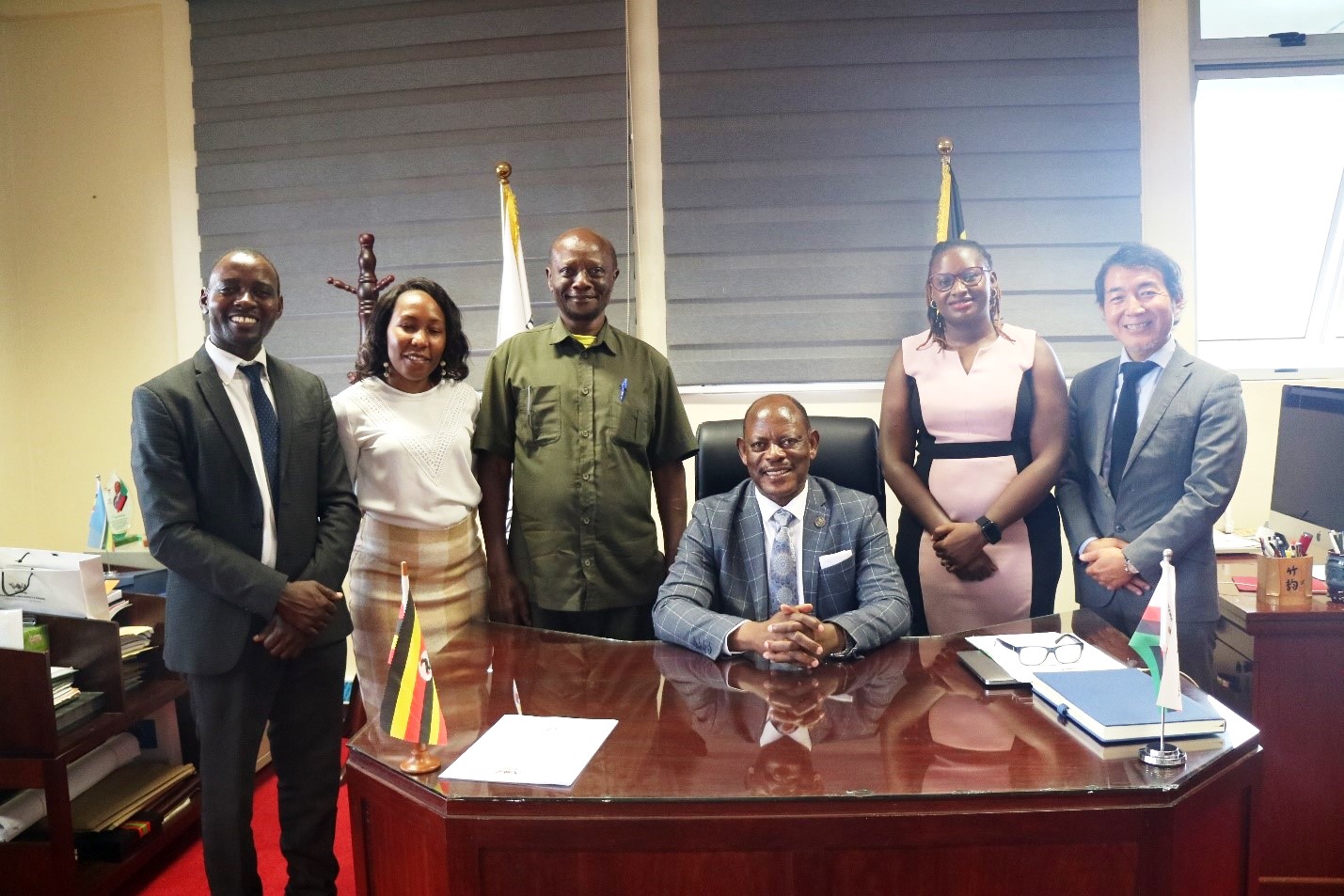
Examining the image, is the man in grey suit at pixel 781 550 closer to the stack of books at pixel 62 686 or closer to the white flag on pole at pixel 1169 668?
the white flag on pole at pixel 1169 668

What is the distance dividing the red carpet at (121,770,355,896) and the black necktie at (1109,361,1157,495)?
212cm

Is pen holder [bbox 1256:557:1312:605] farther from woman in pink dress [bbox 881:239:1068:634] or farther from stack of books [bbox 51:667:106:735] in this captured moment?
stack of books [bbox 51:667:106:735]

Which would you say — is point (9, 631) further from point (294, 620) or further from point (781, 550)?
point (781, 550)

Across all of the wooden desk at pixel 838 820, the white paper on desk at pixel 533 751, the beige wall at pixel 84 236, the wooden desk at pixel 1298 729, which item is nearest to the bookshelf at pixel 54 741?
the wooden desk at pixel 838 820

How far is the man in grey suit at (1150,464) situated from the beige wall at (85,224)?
3.69m

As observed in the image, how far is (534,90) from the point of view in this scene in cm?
376

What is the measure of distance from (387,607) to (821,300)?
213 centimetres

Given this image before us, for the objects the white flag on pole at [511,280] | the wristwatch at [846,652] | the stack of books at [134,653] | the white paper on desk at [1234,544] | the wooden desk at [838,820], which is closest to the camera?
the wooden desk at [838,820]

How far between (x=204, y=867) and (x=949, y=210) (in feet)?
10.3

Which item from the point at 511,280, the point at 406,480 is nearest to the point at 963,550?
the point at 406,480

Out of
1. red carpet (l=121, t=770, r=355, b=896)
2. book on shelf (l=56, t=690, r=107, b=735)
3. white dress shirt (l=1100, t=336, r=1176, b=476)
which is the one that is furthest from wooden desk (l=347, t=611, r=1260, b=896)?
book on shelf (l=56, t=690, r=107, b=735)

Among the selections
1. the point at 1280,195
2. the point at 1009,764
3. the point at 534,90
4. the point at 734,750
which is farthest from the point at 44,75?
the point at 1280,195

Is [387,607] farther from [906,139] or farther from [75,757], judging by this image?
[906,139]

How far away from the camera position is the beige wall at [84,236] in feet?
13.3
